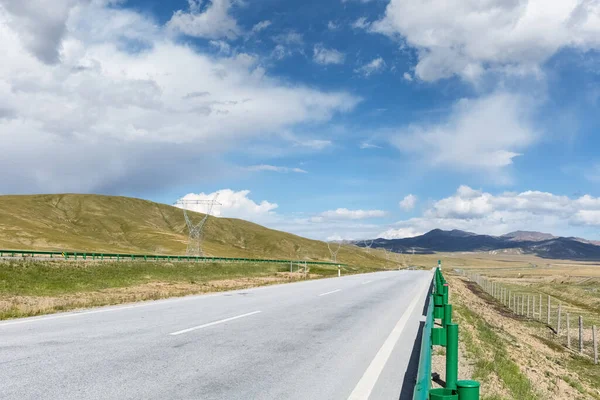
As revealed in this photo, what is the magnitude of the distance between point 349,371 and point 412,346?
9.94ft

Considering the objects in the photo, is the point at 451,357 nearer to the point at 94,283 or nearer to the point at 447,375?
the point at 447,375

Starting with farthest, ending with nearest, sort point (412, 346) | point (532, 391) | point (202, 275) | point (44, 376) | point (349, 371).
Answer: point (202, 275), point (412, 346), point (532, 391), point (349, 371), point (44, 376)

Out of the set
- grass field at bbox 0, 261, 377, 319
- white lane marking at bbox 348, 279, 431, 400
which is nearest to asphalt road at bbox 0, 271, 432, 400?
white lane marking at bbox 348, 279, 431, 400

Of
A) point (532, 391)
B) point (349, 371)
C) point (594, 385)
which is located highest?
point (349, 371)

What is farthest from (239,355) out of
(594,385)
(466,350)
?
(594,385)

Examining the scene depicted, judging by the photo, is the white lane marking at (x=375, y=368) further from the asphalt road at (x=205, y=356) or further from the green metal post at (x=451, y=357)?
the green metal post at (x=451, y=357)

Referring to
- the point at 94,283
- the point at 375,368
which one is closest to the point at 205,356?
the point at 375,368

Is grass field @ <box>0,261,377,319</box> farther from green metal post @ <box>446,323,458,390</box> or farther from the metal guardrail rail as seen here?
green metal post @ <box>446,323,458,390</box>

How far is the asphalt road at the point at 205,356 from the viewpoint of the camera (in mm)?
6160

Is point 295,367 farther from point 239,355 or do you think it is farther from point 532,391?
point 532,391

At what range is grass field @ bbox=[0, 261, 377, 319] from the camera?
71.1 ft

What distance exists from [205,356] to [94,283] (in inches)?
1208

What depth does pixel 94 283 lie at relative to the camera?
35.6 m

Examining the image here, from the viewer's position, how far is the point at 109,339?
30.7 feet
